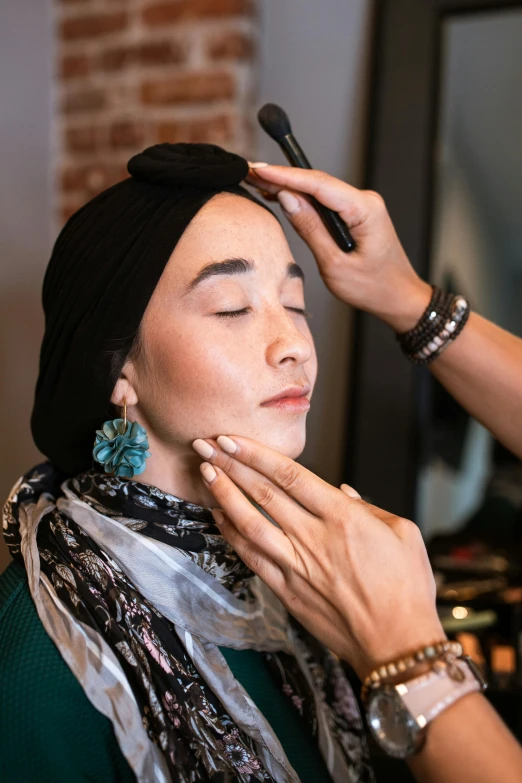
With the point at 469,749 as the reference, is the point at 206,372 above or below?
above

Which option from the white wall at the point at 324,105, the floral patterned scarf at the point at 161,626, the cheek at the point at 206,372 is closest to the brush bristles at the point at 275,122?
the cheek at the point at 206,372

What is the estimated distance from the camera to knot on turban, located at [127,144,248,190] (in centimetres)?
103

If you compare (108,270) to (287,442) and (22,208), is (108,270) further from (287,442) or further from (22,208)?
(22,208)

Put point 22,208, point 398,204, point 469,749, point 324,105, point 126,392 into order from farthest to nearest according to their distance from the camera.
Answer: point 22,208
point 324,105
point 398,204
point 126,392
point 469,749

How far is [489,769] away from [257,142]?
158cm

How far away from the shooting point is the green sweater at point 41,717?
83 centimetres

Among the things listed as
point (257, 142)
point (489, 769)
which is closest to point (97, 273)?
point (489, 769)

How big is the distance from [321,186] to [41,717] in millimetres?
841

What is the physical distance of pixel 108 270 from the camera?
101 centimetres

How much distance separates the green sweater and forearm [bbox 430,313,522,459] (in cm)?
78

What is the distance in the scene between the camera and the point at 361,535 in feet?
2.71

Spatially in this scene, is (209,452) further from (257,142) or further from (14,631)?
(257,142)

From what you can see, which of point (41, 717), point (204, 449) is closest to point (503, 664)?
point (204, 449)

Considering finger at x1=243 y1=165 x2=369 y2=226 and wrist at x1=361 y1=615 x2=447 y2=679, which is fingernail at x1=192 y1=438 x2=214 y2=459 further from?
finger at x1=243 y1=165 x2=369 y2=226
